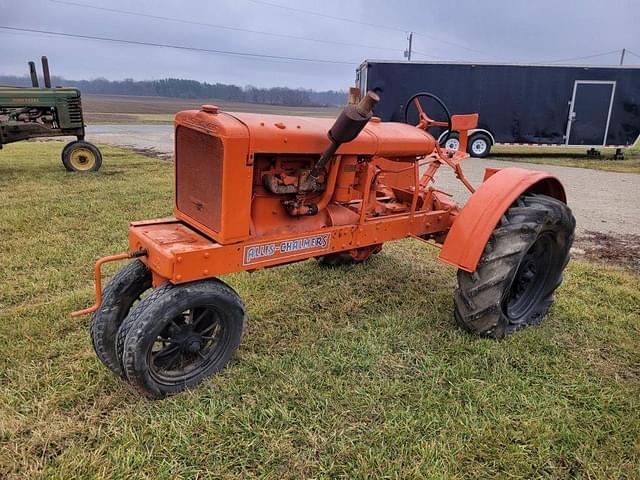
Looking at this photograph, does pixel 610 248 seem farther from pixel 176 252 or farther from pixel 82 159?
pixel 82 159

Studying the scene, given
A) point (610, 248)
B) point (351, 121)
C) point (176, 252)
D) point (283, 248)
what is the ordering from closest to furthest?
point (176, 252)
point (351, 121)
point (283, 248)
point (610, 248)

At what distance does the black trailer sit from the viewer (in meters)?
12.8

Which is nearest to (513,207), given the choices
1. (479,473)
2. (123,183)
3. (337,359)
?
(337,359)

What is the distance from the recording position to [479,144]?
13.3 m

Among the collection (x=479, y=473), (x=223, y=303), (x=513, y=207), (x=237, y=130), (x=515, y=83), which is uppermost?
(x=515, y=83)

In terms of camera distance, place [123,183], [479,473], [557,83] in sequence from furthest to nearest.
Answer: [557,83] → [123,183] → [479,473]

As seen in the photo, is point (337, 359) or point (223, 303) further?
point (337, 359)

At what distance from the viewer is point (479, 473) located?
82.3 inches

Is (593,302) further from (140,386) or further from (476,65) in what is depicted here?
(476,65)

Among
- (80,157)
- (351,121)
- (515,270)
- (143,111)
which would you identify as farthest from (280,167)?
(143,111)

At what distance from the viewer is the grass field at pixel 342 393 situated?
2.12m

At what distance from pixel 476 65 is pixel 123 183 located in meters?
9.68

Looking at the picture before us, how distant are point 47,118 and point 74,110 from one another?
55cm

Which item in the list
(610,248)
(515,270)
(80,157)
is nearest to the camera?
(515,270)
